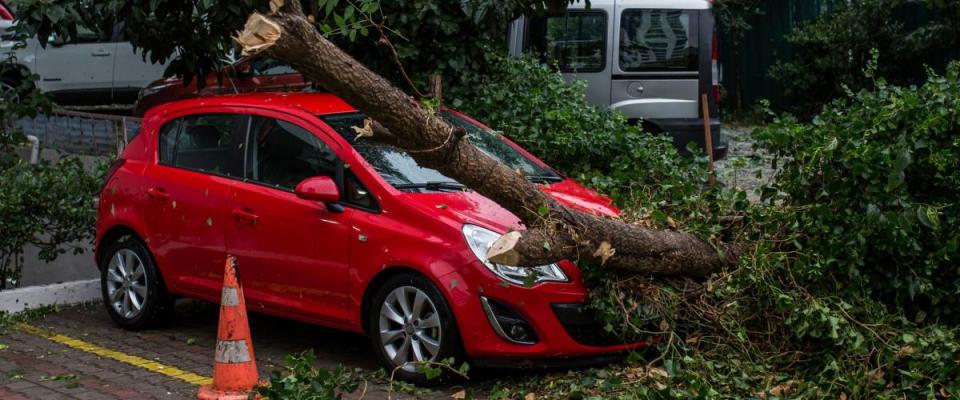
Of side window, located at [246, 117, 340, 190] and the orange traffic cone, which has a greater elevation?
side window, located at [246, 117, 340, 190]

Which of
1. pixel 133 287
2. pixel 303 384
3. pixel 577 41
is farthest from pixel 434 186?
Answer: pixel 577 41

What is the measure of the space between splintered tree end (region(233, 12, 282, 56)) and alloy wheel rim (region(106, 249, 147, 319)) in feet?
10.3

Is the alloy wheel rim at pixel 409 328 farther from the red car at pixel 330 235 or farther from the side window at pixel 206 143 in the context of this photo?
the side window at pixel 206 143

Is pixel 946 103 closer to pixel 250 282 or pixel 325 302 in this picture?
pixel 325 302

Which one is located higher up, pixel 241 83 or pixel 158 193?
pixel 241 83

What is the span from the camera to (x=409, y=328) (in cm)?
650

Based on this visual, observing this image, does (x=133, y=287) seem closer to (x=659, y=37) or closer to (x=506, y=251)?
(x=506, y=251)

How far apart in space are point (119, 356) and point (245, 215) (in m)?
1.15

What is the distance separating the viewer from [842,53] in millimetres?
17609

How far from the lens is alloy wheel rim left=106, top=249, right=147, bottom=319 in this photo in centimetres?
803

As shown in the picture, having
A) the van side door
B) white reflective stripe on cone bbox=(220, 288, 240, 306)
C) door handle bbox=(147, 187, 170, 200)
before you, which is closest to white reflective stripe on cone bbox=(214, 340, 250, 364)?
white reflective stripe on cone bbox=(220, 288, 240, 306)

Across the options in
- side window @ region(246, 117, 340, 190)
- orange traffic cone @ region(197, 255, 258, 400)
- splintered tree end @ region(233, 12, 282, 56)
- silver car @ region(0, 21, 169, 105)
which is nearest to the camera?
splintered tree end @ region(233, 12, 282, 56)

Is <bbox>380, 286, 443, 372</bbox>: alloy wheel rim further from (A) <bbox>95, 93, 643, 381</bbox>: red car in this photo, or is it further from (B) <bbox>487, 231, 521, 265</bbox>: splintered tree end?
(B) <bbox>487, 231, 521, 265</bbox>: splintered tree end

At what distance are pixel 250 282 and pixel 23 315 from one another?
2.19 m
